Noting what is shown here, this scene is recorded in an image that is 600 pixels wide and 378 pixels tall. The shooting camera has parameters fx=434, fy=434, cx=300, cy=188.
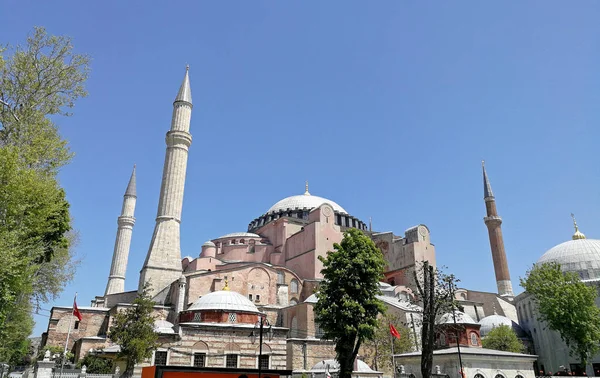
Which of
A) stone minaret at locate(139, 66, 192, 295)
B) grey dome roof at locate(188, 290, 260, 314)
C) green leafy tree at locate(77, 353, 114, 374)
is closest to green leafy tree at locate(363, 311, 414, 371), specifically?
grey dome roof at locate(188, 290, 260, 314)

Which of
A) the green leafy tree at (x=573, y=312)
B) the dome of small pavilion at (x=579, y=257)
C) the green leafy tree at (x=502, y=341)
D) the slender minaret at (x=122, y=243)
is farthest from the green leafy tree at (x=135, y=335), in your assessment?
the dome of small pavilion at (x=579, y=257)

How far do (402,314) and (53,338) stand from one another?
2284 centimetres

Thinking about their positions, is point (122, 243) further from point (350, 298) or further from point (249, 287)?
point (350, 298)

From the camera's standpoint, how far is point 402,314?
27156 millimetres

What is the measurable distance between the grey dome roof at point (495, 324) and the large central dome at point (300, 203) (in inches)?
688

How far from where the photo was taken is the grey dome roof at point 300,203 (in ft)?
149

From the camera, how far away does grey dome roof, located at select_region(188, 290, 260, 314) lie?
23922mm

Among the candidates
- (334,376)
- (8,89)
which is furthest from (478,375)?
(8,89)

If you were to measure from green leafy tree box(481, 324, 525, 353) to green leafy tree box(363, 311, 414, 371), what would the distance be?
22.9ft

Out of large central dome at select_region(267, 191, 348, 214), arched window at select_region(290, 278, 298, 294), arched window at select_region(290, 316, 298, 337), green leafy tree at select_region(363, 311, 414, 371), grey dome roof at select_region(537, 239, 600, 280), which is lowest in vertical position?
green leafy tree at select_region(363, 311, 414, 371)

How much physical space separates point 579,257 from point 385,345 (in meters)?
20.6

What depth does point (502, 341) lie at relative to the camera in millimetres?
28703

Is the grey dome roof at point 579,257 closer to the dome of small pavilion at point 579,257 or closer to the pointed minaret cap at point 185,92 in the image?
the dome of small pavilion at point 579,257

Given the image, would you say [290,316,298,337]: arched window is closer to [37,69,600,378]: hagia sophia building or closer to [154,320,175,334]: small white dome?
[37,69,600,378]: hagia sophia building
